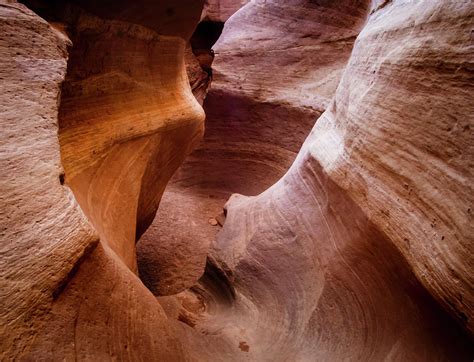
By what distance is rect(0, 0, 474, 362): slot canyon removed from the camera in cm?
146

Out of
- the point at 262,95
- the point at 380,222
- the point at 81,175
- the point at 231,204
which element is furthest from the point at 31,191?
the point at 262,95

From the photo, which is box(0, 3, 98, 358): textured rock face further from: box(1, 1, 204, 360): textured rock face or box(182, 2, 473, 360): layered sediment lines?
box(182, 2, 473, 360): layered sediment lines

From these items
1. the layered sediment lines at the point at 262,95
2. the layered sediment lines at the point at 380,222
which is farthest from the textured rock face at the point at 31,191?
the layered sediment lines at the point at 262,95

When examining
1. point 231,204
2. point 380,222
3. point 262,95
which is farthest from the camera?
point 262,95

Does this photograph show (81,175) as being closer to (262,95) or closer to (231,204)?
(231,204)

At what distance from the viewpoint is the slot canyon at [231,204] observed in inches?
57.4

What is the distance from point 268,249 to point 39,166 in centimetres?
206

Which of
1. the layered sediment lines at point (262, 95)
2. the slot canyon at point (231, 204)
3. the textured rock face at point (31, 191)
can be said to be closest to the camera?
the textured rock face at point (31, 191)

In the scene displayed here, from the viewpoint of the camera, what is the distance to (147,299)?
1.93 m

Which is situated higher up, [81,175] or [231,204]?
[81,175]

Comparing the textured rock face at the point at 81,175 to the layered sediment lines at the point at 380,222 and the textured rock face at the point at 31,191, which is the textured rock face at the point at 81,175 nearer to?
the textured rock face at the point at 31,191

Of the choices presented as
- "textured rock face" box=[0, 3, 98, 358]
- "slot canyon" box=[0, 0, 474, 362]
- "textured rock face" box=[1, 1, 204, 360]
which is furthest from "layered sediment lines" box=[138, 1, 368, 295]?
"textured rock face" box=[0, 3, 98, 358]

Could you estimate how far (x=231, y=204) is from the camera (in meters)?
4.63

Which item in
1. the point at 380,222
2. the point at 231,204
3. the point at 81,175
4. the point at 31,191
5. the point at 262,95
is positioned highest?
the point at 380,222
